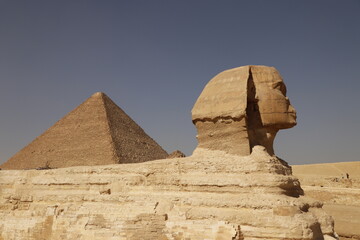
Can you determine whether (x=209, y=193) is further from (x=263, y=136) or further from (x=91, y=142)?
(x=91, y=142)

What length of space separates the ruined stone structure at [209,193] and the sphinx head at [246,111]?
21 millimetres

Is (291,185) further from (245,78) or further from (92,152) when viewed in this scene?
Answer: (92,152)

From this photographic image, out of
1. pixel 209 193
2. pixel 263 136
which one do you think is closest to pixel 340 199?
pixel 263 136

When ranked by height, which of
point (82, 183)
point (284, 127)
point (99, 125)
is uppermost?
point (99, 125)

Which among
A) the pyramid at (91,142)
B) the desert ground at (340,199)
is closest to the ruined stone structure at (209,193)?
the desert ground at (340,199)

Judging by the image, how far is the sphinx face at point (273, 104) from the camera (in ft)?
23.5

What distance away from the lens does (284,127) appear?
7277 mm

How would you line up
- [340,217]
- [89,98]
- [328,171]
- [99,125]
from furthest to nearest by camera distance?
1. [328,171]
2. [89,98]
3. [99,125]
4. [340,217]

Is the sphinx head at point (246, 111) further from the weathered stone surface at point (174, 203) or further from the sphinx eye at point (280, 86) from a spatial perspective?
the weathered stone surface at point (174, 203)

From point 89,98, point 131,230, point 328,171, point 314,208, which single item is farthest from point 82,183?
point 328,171

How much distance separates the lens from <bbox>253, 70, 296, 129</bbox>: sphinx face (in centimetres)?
715

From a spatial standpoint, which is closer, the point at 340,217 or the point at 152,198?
the point at 152,198

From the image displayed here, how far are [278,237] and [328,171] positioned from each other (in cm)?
3330

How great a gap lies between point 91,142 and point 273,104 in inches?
637
